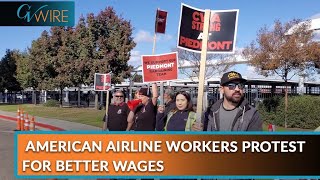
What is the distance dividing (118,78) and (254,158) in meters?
35.2

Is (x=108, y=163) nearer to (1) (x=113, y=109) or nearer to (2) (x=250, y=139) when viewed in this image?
(2) (x=250, y=139)

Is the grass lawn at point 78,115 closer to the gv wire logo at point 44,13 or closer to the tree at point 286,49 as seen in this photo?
the tree at point 286,49

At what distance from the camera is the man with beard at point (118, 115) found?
26.4ft

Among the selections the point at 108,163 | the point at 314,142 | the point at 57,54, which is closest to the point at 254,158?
the point at 314,142

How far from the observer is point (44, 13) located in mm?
7621

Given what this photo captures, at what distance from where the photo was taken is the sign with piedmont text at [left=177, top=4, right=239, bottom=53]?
5.55 meters

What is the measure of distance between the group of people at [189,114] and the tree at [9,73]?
58880mm

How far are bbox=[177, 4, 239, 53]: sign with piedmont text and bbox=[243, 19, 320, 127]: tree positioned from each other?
1639 cm

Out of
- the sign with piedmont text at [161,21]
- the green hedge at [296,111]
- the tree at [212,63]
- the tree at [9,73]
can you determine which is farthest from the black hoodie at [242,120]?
the tree at [9,73]

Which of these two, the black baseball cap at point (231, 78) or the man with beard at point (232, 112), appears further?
the black baseball cap at point (231, 78)

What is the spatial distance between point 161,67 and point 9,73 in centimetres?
5979

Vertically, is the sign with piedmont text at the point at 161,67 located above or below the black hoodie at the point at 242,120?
above

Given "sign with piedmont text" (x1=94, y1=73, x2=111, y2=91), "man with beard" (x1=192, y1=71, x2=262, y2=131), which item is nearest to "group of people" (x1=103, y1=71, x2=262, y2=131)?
"man with beard" (x1=192, y1=71, x2=262, y2=131)

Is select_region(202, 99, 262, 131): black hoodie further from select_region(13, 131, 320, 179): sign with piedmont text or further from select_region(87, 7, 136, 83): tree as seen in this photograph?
select_region(87, 7, 136, 83): tree
